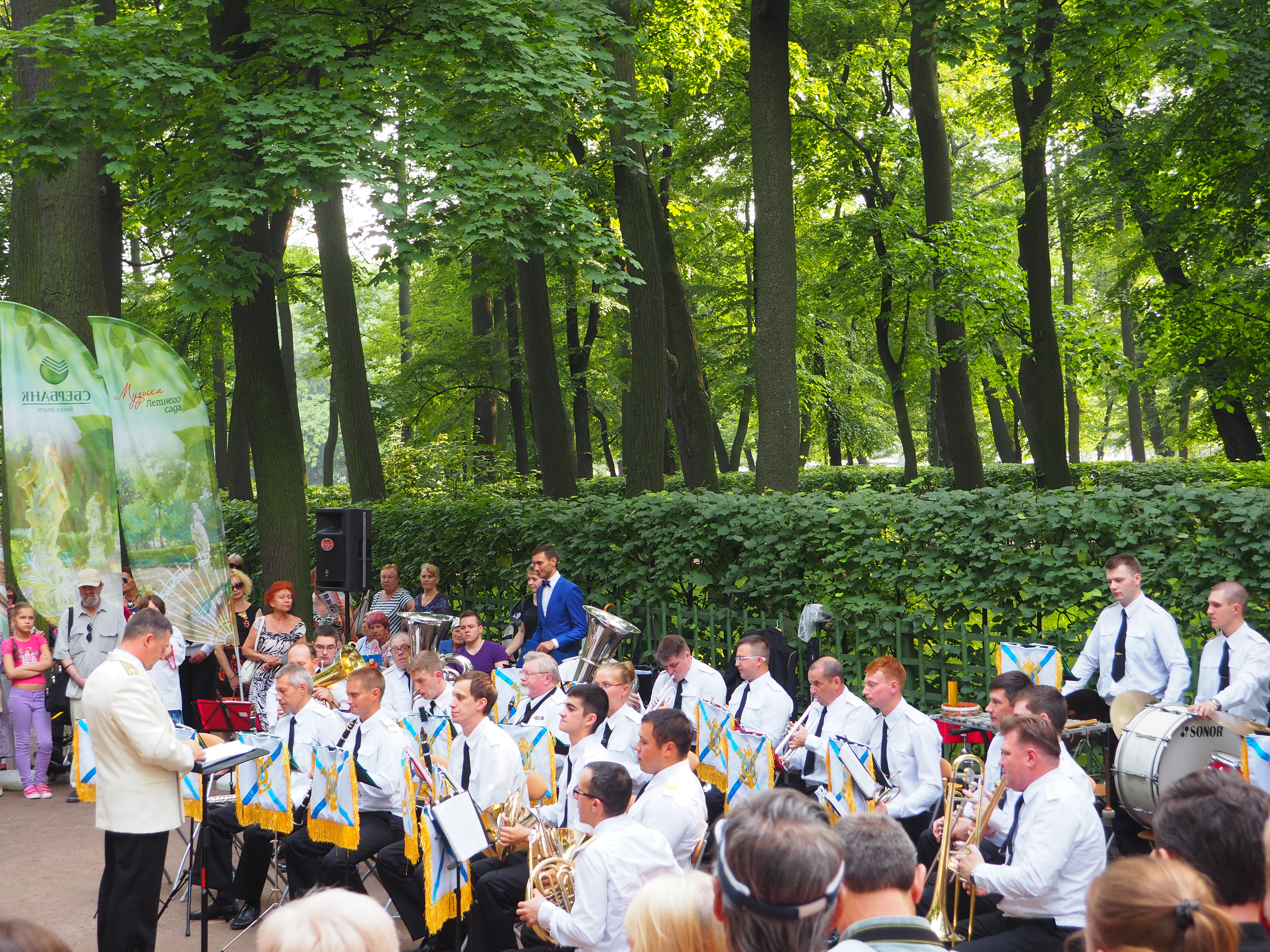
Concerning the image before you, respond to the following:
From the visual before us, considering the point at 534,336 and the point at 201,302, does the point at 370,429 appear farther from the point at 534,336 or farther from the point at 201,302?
the point at 201,302

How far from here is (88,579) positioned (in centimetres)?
1079

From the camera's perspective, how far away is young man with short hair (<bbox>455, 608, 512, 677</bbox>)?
991 cm

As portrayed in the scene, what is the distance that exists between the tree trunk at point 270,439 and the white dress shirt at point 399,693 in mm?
3948

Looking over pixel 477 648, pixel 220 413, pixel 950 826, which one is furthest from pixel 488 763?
pixel 220 413

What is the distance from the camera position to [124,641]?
6.10 metres

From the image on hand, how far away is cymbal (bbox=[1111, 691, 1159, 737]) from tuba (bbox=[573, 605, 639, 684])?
13.1ft

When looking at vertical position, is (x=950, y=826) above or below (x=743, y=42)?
below

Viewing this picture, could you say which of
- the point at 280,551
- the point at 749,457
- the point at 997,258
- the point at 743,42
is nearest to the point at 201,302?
the point at 280,551

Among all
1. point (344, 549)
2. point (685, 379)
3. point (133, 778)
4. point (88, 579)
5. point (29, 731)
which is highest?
point (685, 379)

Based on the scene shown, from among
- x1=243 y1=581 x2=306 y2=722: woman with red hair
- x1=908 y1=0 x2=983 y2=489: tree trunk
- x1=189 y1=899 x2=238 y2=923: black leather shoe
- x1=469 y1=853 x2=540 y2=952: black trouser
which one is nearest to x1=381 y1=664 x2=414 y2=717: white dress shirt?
x1=243 y1=581 x2=306 y2=722: woman with red hair

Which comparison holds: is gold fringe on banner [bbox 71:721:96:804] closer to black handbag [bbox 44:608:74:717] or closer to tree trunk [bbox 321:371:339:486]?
black handbag [bbox 44:608:74:717]

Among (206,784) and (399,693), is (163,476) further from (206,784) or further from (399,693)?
(206,784)

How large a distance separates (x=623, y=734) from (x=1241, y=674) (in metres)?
4.07

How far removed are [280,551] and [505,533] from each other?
9.05 ft
